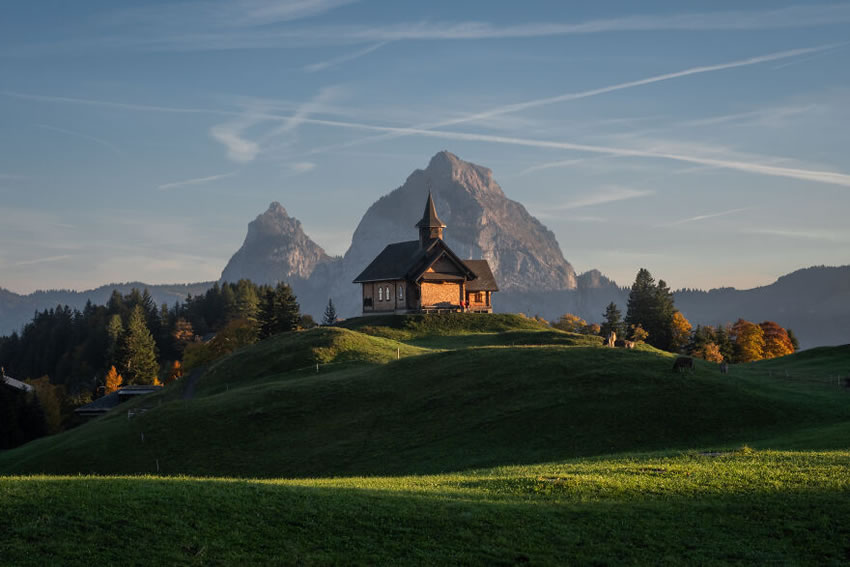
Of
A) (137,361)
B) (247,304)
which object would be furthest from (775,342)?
(247,304)

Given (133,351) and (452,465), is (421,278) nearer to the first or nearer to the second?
(452,465)

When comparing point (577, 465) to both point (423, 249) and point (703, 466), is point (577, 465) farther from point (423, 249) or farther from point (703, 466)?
point (423, 249)

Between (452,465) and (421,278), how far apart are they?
187 feet

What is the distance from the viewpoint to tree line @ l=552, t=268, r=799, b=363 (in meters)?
117

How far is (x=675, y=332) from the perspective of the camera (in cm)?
12019

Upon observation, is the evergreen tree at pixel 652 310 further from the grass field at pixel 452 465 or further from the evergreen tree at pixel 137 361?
the evergreen tree at pixel 137 361

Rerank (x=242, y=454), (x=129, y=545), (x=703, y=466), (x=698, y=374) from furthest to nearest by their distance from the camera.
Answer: (x=698, y=374) → (x=242, y=454) → (x=703, y=466) → (x=129, y=545)

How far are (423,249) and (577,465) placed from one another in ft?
222

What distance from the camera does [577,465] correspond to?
Result: 31.9 meters

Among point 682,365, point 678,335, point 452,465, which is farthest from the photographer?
point 678,335

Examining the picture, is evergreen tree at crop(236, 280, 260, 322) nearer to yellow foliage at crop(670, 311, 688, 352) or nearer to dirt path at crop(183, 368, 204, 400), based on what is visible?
dirt path at crop(183, 368, 204, 400)

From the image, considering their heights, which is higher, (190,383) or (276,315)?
(276,315)

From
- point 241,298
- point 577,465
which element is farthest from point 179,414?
point 241,298

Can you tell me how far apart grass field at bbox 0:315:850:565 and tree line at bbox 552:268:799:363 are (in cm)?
4091
